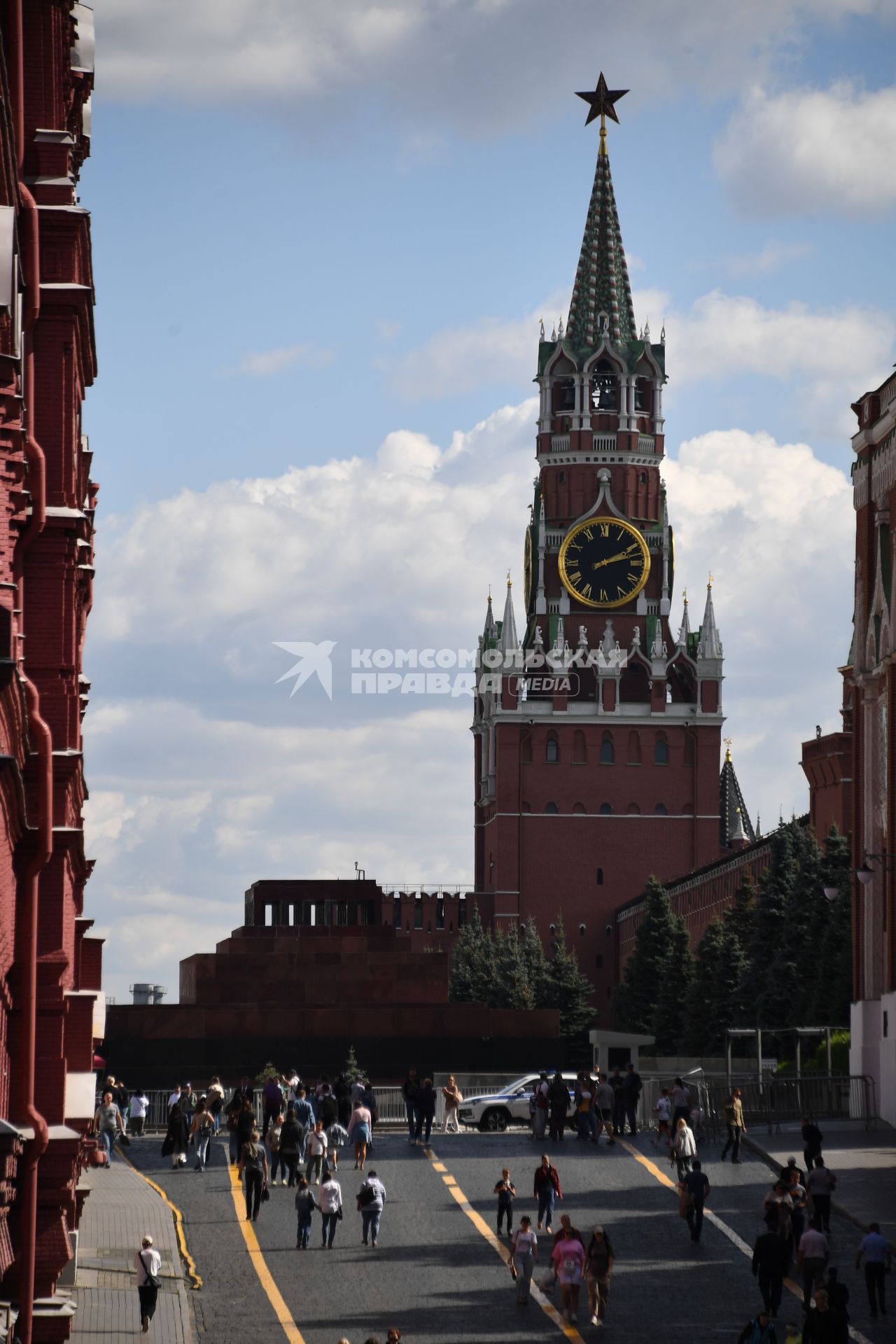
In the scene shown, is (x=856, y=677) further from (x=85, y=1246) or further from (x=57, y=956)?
(x=57, y=956)

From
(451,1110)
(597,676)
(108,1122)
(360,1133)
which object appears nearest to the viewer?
(360,1133)

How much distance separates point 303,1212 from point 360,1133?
701 cm

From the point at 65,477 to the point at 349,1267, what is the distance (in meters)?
12.8

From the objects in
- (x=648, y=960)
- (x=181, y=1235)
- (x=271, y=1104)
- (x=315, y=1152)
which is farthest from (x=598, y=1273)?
(x=648, y=960)

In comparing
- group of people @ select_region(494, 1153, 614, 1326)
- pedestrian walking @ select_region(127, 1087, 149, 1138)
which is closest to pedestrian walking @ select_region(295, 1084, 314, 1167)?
group of people @ select_region(494, 1153, 614, 1326)

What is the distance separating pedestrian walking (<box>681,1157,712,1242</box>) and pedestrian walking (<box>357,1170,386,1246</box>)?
3.68m

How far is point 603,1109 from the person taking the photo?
132 ft

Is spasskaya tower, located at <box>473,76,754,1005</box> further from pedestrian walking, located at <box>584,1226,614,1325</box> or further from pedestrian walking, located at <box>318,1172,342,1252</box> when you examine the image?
pedestrian walking, located at <box>584,1226,614,1325</box>

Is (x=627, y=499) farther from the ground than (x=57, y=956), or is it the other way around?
(x=627, y=499)

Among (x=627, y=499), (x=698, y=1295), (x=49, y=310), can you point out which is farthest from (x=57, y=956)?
(x=627, y=499)

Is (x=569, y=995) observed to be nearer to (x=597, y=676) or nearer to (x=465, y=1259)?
(x=597, y=676)

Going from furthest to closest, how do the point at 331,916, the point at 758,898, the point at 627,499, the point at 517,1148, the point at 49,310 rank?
the point at 627,499
the point at 331,916
the point at 758,898
the point at 517,1148
the point at 49,310

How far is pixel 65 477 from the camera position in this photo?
20.3 m

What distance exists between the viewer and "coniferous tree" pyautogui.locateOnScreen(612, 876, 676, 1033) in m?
95.3
